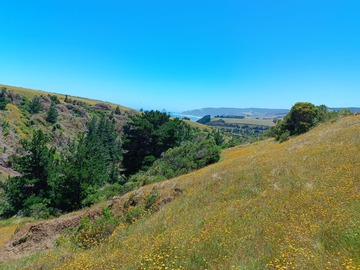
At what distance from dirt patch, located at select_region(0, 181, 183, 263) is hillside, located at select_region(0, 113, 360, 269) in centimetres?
10

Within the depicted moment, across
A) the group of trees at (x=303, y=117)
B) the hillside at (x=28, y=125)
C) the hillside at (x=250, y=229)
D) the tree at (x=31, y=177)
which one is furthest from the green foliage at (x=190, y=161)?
the hillside at (x=28, y=125)

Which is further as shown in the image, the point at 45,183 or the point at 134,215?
the point at 45,183

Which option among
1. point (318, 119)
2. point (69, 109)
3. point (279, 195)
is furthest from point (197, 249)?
point (69, 109)

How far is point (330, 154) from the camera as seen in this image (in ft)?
44.3

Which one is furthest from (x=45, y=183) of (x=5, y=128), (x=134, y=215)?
(x=5, y=128)

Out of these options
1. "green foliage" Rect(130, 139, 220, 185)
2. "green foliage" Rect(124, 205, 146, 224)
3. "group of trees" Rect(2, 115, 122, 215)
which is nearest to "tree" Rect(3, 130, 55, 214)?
"group of trees" Rect(2, 115, 122, 215)

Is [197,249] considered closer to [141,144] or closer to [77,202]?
[77,202]

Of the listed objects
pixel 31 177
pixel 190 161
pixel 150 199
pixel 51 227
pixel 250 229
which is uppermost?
pixel 250 229

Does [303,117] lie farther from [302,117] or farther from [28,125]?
[28,125]

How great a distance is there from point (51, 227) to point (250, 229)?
37.4ft

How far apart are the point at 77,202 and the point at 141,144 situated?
967 inches

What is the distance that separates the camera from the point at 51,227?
13391mm

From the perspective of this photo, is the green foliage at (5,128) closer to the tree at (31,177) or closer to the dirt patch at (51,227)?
the tree at (31,177)

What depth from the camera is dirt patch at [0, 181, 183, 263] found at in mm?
11188
